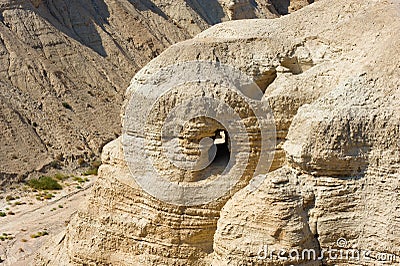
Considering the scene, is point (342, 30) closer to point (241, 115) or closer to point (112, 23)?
point (241, 115)

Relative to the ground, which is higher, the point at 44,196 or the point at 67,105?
the point at 67,105

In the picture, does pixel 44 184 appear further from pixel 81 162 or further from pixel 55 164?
pixel 81 162

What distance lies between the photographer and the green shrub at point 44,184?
31234 millimetres

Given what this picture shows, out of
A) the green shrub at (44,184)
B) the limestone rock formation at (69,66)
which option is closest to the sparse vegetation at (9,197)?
the green shrub at (44,184)

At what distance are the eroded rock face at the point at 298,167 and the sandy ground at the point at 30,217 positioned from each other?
6239 mm

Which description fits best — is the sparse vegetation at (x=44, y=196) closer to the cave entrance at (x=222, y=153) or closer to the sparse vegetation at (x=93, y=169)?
the sparse vegetation at (x=93, y=169)

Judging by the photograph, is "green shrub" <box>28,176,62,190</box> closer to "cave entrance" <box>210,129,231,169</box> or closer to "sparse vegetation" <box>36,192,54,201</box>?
"sparse vegetation" <box>36,192,54,201</box>

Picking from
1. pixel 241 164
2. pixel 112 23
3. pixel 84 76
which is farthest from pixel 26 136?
pixel 241 164

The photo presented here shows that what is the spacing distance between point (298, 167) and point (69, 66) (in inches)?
1224

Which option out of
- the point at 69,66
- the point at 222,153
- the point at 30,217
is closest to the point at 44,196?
the point at 30,217

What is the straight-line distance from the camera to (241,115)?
13.8m

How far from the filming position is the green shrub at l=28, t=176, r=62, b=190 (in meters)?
31.2

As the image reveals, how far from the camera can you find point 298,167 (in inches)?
494

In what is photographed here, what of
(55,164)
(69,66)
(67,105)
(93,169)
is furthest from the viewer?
(69,66)
